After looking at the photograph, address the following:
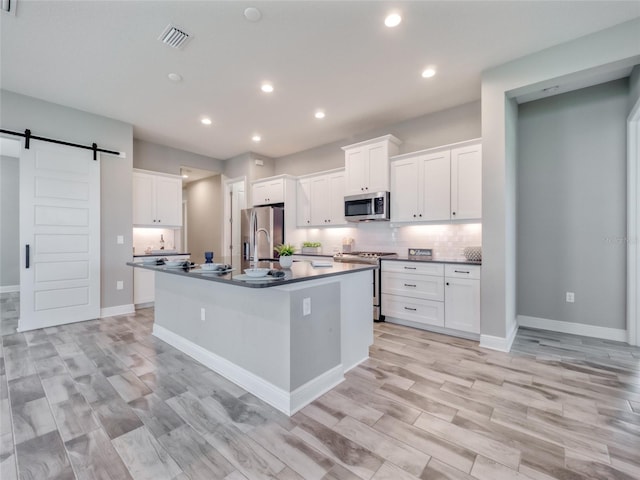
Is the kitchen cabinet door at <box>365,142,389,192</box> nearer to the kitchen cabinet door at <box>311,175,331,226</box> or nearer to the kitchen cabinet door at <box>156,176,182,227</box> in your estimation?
the kitchen cabinet door at <box>311,175,331,226</box>

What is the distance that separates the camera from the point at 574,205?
3393 mm

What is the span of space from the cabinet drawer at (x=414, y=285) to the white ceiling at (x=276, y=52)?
233 cm

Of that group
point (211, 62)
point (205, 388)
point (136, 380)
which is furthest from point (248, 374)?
point (211, 62)

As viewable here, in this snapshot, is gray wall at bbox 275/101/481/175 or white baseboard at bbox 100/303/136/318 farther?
white baseboard at bbox 100/303/136/318

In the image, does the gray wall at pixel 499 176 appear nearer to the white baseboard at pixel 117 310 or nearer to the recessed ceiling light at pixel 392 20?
the recessed ceiling light at pixel 392 20

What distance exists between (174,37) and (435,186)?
10.7 ft

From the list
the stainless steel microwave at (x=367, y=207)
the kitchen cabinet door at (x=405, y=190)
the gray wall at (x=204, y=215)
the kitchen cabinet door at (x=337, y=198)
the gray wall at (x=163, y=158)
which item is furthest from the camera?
the gray wall at (x=204, y=215)

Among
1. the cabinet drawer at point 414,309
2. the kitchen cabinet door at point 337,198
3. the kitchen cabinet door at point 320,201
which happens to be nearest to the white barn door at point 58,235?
the kitchen cabinet door at point 320,201

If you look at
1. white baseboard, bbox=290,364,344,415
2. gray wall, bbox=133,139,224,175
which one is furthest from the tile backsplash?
gray wall, bbox=133,139,224,175

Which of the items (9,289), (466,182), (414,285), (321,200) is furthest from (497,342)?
(9,289)

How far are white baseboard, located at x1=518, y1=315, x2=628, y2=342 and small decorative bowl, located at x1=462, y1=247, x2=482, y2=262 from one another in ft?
3.60

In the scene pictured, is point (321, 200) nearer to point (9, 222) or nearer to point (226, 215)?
point (226, 215)

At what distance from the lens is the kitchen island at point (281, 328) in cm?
193

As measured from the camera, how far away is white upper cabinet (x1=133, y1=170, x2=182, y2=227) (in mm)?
4934
